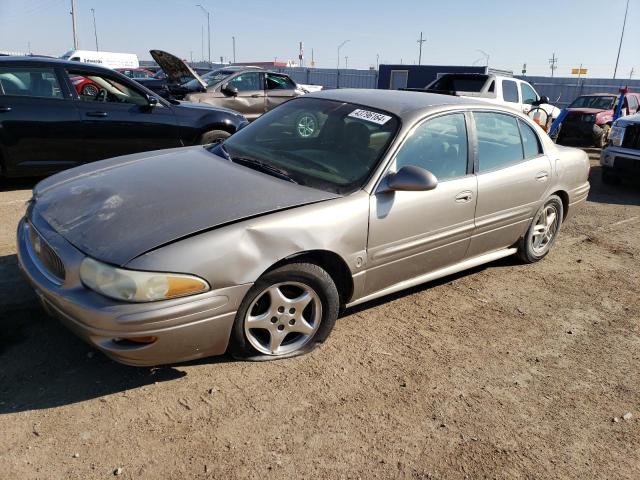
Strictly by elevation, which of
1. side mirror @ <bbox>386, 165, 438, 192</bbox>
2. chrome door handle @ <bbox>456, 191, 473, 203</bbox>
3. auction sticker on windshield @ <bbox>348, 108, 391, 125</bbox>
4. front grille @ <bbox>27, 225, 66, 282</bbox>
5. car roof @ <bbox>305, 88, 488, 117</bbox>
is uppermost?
car roof @ <bbox>305, 88, 488, 117</bbox>

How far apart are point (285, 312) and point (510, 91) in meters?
11.1

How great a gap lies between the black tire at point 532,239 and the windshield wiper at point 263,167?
7.96 feet

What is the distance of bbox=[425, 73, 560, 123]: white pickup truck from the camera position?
11625 millimetres

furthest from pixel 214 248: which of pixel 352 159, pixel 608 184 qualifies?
pixel 608 184

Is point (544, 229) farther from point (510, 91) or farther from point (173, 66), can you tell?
point (173, 66)

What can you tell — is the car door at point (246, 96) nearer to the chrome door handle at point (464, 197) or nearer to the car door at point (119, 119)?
the car door at point (119, 119)

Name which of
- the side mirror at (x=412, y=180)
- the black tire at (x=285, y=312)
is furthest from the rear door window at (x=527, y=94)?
the black tire at (x=285, y=312)

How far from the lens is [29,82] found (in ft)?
19.9

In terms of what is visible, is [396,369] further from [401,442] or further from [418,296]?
[418,296]

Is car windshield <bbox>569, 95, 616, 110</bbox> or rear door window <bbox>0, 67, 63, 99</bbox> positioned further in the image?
car windshield <bbox>569, 95, 616, 110</bbox>

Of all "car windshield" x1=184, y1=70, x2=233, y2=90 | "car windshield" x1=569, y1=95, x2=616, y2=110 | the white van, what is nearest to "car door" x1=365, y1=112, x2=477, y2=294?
"car windshield" x1=184, y1=70, x2=233, y2=90

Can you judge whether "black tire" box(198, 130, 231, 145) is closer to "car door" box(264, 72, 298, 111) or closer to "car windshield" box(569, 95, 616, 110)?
"car door" box(264, 72, 298, 111)

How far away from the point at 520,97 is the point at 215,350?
11.7 metres

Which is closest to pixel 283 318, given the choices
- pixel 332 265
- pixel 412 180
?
pixel 332 265
